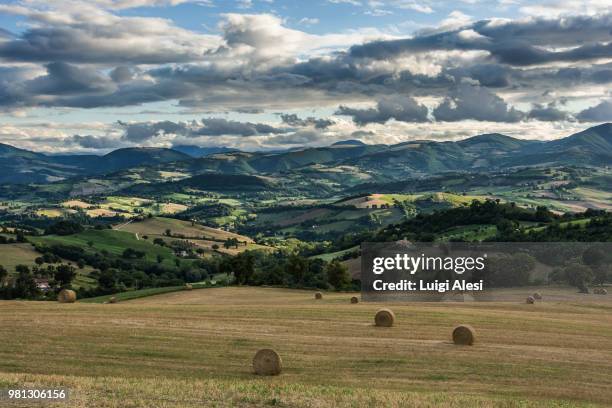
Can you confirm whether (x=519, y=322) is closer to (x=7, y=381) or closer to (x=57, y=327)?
(x=57, y=327)

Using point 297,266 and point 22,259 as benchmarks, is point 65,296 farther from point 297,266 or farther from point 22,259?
point 22,259

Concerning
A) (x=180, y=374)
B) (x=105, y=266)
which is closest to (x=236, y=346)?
(x=180, y=374)

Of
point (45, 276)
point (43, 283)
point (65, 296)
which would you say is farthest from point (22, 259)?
point (65, 296)

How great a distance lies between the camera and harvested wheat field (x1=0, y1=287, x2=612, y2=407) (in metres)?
24.7

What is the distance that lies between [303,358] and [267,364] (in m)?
3.70

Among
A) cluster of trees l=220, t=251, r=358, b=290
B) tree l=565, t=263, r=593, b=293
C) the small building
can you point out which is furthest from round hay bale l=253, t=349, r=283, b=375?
the small building

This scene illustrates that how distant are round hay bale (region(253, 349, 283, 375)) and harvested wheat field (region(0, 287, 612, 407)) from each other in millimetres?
440

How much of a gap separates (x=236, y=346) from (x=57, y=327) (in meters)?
11.4

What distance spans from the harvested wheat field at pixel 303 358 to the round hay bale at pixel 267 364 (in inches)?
17.3

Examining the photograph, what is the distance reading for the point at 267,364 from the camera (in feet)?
97.2

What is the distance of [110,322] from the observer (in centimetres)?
4147

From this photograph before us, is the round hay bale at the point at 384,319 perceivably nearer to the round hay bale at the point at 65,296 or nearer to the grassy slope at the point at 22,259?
the round hay bale at the point at 65,296

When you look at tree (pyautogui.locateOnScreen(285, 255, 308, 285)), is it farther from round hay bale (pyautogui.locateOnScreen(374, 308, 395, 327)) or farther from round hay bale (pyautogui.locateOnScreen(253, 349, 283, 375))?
round hay bale (pyautogui.locateOnScreen(253, 349, 283, 375))

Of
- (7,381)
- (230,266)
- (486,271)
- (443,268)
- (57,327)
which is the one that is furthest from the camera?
(230,266)
